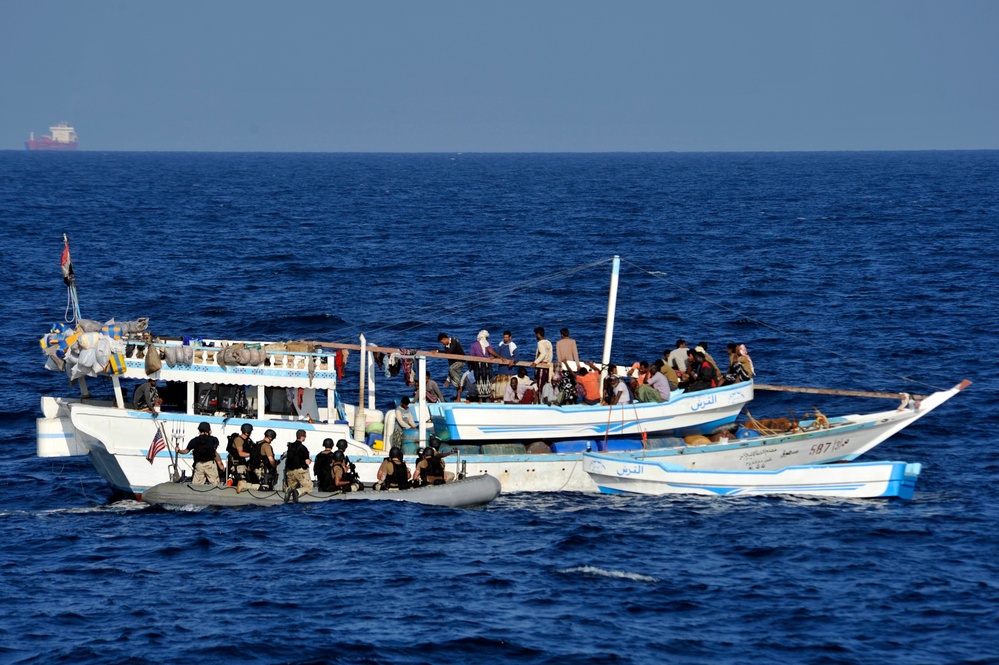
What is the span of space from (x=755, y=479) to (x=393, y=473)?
28.3 feet

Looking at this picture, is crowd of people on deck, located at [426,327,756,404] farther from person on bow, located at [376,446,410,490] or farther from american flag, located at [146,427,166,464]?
american flag, located at [146,427,166,464]

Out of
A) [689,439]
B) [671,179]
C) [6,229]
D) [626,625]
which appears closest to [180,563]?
[626,625]

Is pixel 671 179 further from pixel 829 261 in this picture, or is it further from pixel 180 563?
pixel 180 563

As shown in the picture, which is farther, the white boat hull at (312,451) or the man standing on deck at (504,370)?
the man standing on deck at (504,370)

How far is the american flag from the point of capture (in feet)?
103

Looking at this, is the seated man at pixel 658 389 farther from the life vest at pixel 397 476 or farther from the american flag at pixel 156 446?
the american flag at pixel 156 446

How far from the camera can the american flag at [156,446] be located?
31453 millimetres

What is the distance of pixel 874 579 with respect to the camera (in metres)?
26.0

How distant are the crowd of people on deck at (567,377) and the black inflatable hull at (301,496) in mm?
3172

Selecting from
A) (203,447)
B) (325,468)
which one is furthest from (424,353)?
(203,447)

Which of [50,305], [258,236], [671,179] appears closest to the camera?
[50,305]

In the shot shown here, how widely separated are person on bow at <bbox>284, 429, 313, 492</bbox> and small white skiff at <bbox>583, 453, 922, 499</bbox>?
21.5 ft

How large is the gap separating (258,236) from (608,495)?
65.3 m

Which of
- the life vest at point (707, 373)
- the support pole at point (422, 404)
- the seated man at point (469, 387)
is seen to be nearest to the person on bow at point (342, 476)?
the support pole at point (422, 404)
